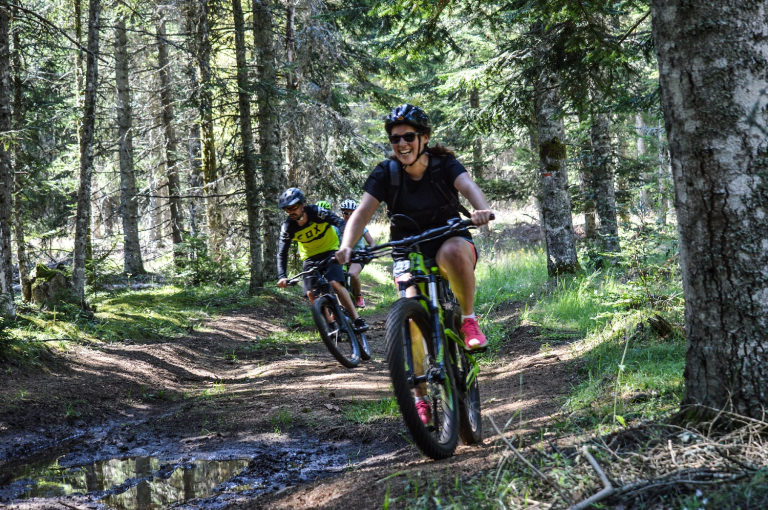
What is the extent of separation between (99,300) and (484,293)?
29.5 ft

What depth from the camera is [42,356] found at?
25.2ft

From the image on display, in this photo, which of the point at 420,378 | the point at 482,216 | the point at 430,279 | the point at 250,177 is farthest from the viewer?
the point at 250,177

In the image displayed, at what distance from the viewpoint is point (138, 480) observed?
14.5 ft

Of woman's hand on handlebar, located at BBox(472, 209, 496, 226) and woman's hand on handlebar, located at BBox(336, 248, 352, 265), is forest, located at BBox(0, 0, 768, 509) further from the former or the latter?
woman's hand on handlebar, located at BBox(472, 209, 496, 226)

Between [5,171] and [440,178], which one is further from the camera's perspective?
[5,171]

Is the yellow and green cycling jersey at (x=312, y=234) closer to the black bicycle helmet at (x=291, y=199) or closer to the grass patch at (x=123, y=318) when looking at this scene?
the black bicycle helmet at (x=291, y=199)

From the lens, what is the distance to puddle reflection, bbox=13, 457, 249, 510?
4.07 metres

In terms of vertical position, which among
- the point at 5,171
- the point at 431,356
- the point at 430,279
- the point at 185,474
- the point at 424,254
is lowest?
the point at 185,474

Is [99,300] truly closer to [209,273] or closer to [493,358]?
[209,273]

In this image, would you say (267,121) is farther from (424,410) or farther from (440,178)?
Answer: (424,410)

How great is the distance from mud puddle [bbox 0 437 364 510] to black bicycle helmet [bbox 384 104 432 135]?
8.55 feet

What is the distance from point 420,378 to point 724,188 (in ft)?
6.51

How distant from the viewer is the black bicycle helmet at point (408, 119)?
4.55m

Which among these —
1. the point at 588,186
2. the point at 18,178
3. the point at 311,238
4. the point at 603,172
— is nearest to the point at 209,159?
the point at 18,178
